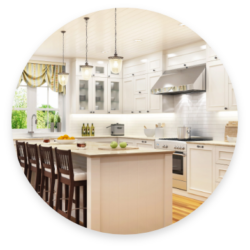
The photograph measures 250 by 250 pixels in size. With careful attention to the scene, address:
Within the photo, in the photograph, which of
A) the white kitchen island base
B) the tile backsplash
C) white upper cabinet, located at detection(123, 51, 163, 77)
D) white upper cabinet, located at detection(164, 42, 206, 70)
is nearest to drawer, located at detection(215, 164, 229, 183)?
the tile backsplash

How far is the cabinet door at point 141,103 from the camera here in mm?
6938

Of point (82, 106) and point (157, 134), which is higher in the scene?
point (82, 106)

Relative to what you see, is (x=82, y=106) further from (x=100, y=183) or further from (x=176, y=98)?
(x=100, y=183)

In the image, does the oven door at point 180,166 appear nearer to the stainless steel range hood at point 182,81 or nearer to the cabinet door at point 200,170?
the cabinet door at point 200,170

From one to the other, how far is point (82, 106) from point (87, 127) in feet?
1.69

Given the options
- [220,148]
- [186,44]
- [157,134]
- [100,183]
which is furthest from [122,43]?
[100,183]

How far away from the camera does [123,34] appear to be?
17.7ft

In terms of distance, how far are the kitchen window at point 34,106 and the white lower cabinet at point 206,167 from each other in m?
3.48

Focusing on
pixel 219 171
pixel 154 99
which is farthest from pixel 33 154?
pixel 154 99

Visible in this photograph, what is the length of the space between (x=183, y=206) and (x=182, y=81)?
221 centimetres

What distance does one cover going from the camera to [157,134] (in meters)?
6.55

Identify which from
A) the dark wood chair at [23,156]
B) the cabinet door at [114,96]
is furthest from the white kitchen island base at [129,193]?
the cabinet door at [114,96]

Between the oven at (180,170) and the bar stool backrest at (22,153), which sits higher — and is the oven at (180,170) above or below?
below

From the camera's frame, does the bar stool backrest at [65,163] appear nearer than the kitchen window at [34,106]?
Yes
